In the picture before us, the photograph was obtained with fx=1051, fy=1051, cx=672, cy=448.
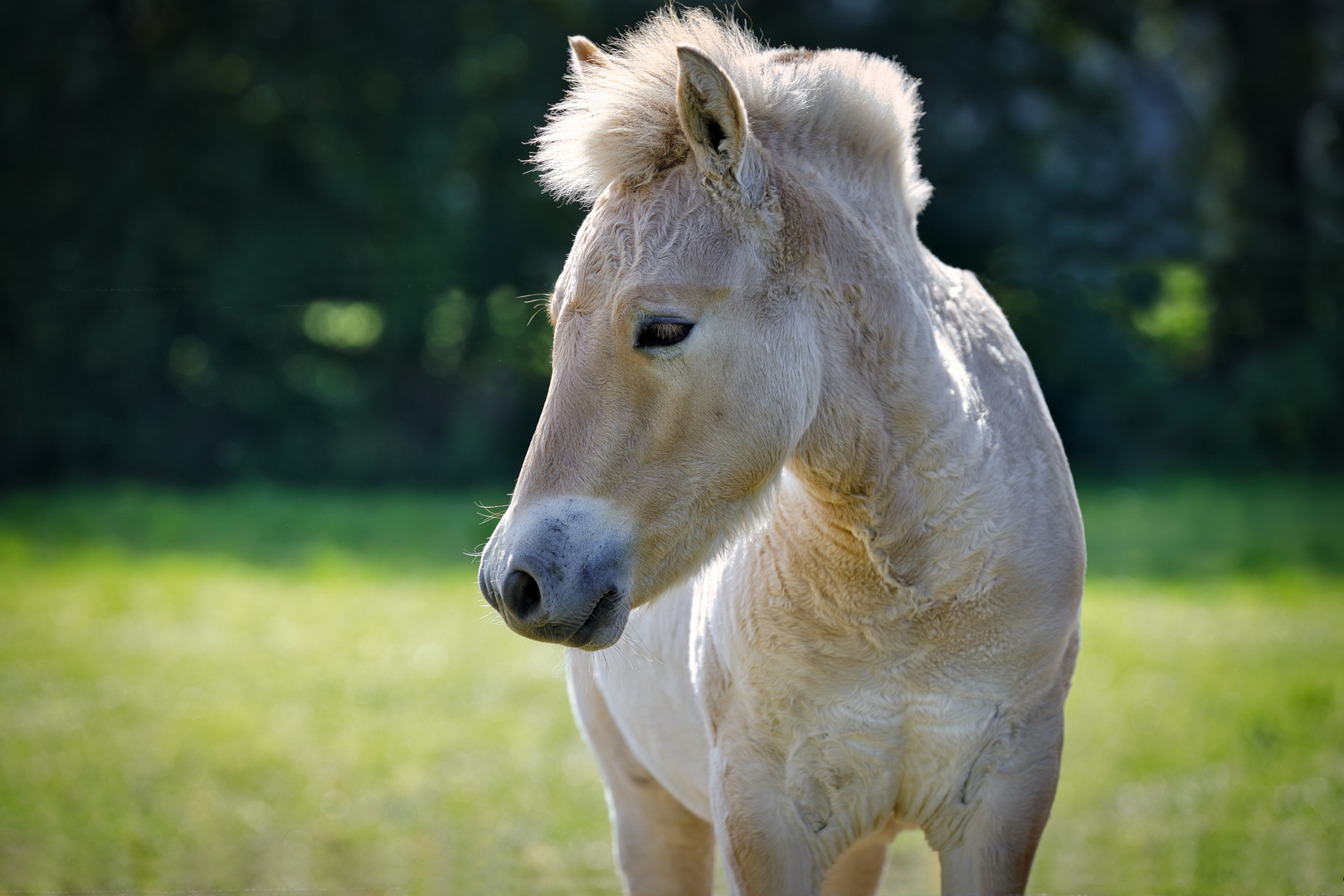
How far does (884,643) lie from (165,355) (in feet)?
35.5

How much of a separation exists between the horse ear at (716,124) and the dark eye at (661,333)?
0.81 ft

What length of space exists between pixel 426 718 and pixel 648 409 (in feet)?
14.4

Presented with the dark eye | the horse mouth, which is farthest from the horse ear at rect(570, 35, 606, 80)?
the horse mouth

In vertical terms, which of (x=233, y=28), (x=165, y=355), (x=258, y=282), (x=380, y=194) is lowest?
(x=165, y=355)

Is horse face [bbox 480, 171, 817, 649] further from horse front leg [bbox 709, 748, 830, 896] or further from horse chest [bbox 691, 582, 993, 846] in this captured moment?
horse front leg [bbox 709, 748, 830, 896]

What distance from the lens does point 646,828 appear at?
9.21 feet

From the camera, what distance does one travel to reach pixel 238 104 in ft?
37.3

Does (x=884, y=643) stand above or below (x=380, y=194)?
above

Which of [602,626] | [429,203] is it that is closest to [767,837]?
[602,626]

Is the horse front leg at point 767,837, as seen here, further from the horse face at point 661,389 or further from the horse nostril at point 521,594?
the horse nostril at point 521,594

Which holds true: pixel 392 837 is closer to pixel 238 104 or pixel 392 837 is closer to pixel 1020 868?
pixel 1020 868

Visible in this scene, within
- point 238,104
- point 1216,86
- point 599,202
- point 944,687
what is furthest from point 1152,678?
point 238,104

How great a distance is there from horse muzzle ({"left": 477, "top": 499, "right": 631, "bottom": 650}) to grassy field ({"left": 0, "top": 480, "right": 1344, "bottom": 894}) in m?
2.61

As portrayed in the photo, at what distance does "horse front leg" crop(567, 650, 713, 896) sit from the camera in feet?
9.11
